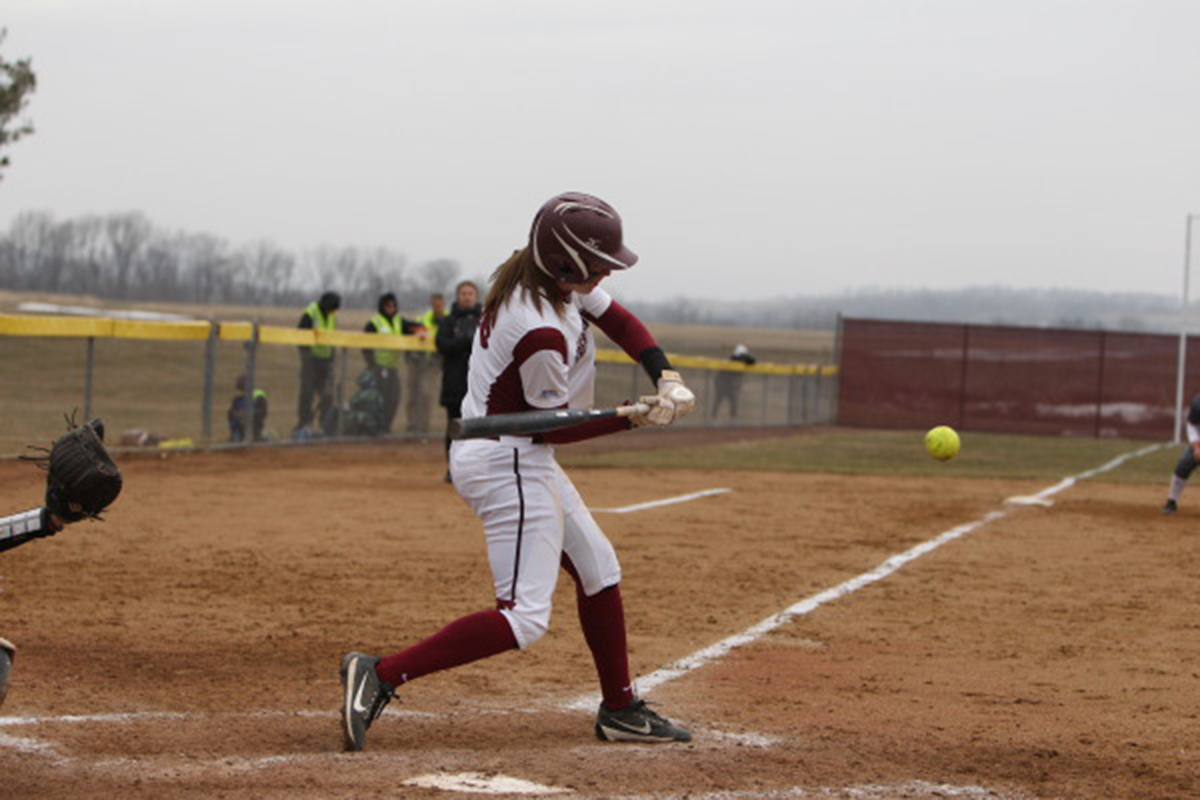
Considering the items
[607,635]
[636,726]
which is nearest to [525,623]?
[607,635]

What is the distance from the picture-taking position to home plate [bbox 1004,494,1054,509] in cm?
1576

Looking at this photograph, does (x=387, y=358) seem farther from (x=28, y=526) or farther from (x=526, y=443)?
(x=28, y=526)

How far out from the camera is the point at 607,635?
5.96 m

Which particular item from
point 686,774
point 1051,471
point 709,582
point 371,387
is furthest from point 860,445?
point 686,774

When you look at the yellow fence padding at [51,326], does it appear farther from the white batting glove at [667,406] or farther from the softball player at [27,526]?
the white batting glove at [667,406]

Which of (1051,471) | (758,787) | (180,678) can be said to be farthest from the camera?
(1051,471)

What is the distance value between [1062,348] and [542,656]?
3252 cm

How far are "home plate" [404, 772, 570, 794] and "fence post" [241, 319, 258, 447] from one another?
14.7 meters

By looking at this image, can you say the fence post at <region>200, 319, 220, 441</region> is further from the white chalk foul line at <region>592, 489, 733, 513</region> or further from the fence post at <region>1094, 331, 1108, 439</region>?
the fence post at <region>1094, 331, 1108, 439</region>

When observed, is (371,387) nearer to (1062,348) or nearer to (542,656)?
(542,656)

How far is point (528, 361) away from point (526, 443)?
0.33 m

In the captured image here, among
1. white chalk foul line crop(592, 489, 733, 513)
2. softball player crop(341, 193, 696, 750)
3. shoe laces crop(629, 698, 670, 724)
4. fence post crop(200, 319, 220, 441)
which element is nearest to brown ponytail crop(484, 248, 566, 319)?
softball player crop(341, 193, 696, 750)

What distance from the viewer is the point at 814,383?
38.2 m

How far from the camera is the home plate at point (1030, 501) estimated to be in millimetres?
15758
